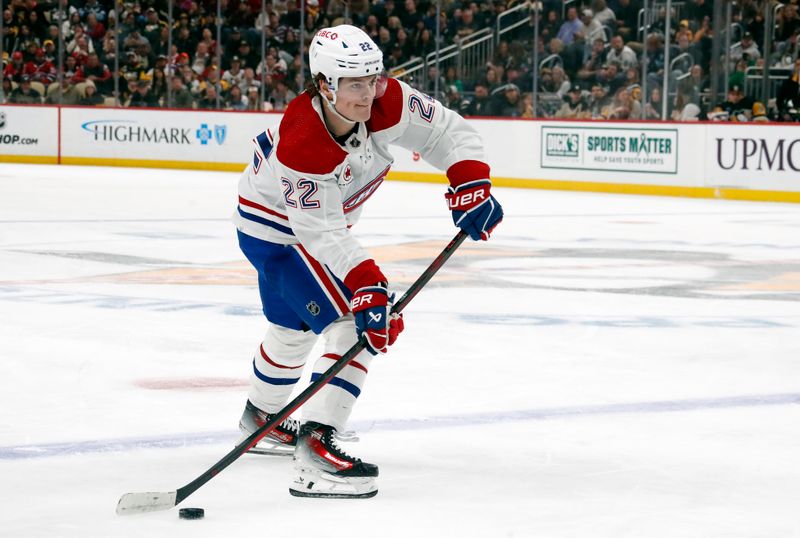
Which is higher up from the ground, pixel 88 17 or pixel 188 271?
pixel 88 17

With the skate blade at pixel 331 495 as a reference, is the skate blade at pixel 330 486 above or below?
above

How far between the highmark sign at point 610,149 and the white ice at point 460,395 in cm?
512

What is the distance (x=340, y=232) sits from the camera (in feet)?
10.4

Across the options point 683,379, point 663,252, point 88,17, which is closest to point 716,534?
point 683,379

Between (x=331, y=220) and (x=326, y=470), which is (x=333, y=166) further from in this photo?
(x=326, y=470)

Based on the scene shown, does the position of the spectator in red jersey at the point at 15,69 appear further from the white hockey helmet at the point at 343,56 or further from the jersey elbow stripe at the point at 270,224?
the white hockey helmet at the point at 343,56

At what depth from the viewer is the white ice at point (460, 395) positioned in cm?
300

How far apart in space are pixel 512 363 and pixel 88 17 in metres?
15.3

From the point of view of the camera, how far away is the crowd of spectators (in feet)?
44.4

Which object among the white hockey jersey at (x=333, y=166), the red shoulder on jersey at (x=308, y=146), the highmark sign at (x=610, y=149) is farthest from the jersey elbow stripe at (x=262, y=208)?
the highmark sign at (x=610, y=149)

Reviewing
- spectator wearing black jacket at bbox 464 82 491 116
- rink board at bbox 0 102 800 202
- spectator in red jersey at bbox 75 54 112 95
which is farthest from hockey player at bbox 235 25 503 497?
spectator in red jersey at bbox 75 54 112 95

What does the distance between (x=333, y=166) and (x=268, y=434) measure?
87cm

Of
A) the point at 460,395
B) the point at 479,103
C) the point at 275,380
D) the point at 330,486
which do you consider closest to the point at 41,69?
the point at 479,103

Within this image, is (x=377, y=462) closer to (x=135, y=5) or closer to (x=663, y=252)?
(x=663, y=252)
